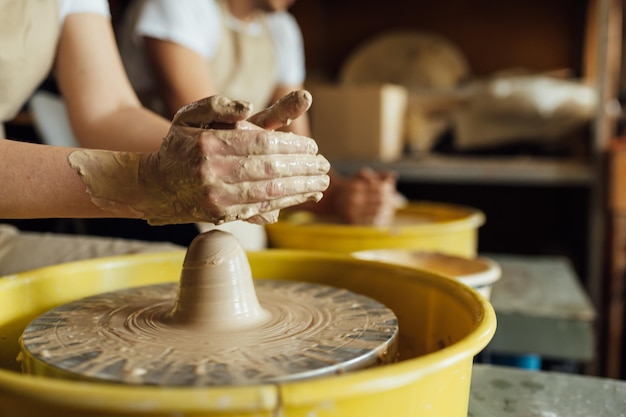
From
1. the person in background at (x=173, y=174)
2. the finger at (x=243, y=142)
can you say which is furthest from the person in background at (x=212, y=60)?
the finger at (x=243, y=142)

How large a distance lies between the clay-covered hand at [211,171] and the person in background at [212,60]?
27.6 inches

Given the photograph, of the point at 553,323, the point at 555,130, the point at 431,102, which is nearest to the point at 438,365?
the point at 553,323

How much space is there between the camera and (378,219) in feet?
4.89

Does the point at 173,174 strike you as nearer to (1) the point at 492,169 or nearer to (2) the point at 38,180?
(2) the point at 38,180

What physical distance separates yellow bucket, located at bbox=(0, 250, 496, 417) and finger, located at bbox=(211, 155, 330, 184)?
8.3 inches

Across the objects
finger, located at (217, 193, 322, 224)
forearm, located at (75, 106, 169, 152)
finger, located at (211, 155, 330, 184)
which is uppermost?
forearm, located at (75, 106, 169, 152)

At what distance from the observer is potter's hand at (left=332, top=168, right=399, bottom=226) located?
1.49m

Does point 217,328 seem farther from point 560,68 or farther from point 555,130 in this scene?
point 560,68

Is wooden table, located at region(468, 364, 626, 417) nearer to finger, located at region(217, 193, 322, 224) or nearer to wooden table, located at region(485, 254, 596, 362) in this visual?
finger, located at region(217, 193, 322, 224)

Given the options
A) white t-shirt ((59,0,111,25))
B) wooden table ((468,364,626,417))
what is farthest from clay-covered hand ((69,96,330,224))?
white t-shirt ((59,0,111,25))

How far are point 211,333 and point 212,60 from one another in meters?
1.14

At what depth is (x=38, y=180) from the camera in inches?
26.5

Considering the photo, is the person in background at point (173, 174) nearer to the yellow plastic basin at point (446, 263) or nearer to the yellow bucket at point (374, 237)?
the yellow plastic basin at point (446, 263)

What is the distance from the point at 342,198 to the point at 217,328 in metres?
0.90
